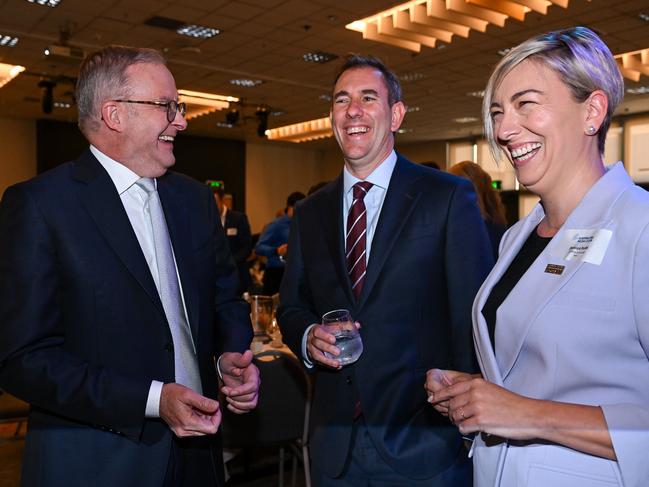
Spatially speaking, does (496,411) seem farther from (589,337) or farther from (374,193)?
(374,193)

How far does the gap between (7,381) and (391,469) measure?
3.62 feet

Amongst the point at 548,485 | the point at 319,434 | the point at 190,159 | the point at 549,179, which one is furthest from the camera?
the point at 190,159

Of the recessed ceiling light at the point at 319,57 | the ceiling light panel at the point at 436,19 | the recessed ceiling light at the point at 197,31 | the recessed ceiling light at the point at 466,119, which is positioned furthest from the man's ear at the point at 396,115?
the recessed ceiling light at the point at 466,119

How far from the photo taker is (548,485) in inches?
47.8

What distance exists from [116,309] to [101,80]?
70cm

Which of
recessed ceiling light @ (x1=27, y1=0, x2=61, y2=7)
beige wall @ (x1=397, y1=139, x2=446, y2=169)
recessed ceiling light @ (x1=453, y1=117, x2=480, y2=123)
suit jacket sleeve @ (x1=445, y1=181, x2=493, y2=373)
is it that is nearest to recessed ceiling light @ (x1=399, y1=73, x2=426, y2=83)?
recessed ceiling light @ (x1=453, y1=117, x2=480, y2=123)

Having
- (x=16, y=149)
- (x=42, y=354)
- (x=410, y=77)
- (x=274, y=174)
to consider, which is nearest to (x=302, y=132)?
(x=274, y=174)

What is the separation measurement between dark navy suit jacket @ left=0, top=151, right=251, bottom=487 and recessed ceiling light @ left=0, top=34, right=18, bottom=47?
8497mm

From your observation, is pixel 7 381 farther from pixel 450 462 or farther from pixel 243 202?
pixel 243 202

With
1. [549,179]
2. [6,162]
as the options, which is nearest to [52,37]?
[6,162]

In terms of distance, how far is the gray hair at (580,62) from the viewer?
129cm

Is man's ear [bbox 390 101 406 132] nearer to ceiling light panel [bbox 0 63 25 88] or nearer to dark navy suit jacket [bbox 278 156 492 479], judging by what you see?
dark navy suit jacket [bbox 278 156 492 479]

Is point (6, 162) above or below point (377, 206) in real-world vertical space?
above

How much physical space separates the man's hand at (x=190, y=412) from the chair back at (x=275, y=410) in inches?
56.3
